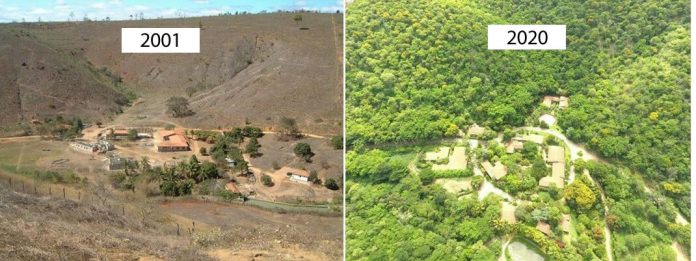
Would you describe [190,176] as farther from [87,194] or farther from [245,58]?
[245,58]

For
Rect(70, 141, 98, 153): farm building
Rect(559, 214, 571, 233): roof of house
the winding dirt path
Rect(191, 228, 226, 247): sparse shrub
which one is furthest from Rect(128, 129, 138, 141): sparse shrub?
Rect(559, 214, 571, 233): roof of house

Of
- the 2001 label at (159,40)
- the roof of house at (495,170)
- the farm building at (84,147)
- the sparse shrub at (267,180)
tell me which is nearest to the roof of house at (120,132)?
the farm building at (84,147)

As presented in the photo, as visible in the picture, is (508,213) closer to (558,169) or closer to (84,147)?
(558,169)

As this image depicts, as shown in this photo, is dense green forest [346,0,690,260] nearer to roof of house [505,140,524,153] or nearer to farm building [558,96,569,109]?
farm building [558,96,569,109]

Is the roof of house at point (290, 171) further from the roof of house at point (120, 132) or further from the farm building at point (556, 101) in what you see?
the farm building at point (556, 101)

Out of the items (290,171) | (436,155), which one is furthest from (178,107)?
(436,155)

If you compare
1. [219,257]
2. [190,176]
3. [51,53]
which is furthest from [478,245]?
[51,53]
